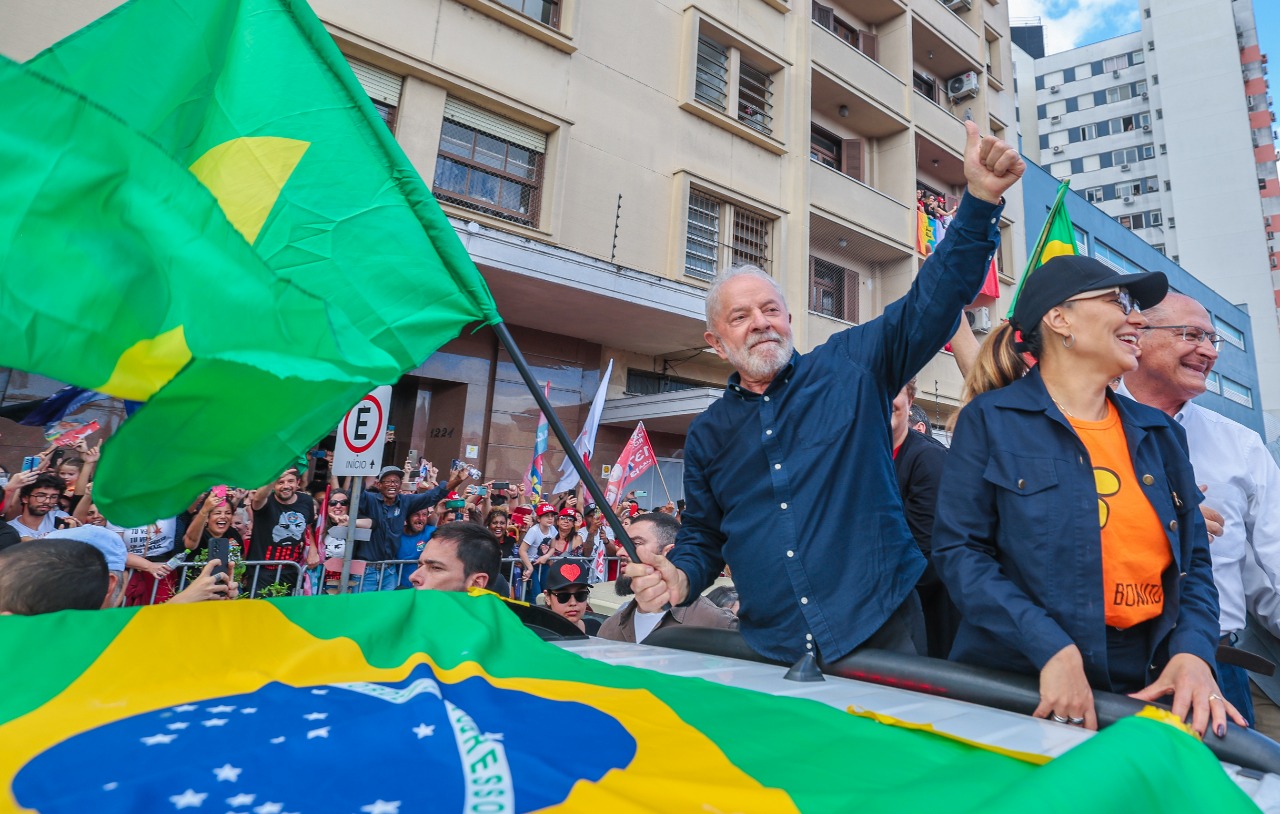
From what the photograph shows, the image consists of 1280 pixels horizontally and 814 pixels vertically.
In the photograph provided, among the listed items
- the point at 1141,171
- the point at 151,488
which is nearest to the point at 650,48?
the point at 151,488

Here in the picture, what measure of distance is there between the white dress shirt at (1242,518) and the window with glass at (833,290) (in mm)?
13746

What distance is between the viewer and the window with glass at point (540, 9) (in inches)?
468

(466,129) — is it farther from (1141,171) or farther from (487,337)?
(1141,171)

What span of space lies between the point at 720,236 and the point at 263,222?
1252 centimetres

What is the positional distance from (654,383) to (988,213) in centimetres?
1170

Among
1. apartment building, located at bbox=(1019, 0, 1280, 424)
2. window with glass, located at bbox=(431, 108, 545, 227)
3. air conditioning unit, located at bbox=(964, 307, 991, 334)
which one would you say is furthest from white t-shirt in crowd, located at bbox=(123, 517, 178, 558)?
apartment building, located at bbox=(1019, 0, 1280, 424)

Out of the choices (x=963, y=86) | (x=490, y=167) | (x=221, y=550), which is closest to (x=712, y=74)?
(x=490, y=167)

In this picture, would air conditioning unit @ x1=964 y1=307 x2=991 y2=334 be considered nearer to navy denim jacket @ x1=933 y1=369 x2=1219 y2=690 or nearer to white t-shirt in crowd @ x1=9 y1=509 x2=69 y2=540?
navy denim jacket @ x1=933 y1=369 x2=1219 y2=690

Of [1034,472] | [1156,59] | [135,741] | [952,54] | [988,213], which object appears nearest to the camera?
[135,741]

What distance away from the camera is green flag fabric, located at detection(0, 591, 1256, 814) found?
2.78 feet

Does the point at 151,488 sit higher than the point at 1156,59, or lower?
lower

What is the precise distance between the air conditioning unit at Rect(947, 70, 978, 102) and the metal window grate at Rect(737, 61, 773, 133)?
317 inches

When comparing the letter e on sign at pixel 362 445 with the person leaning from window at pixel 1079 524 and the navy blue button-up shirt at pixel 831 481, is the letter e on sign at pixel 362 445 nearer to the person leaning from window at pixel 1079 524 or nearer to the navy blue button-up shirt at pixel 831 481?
the navy blue button-up shirt at pixel 831 481

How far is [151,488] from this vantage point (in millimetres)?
1569
